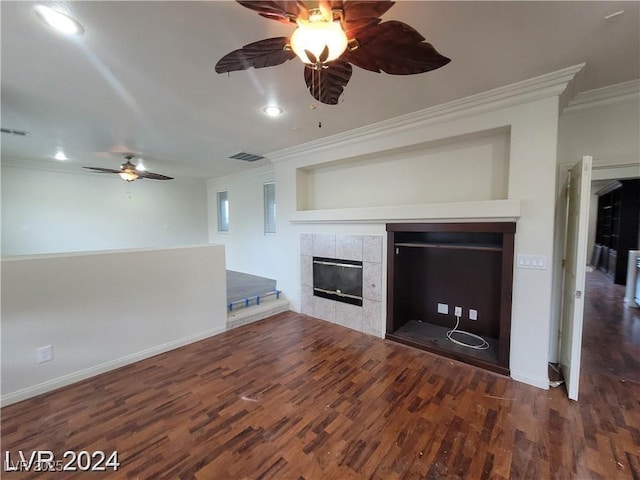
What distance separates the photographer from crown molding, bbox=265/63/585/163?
217cm

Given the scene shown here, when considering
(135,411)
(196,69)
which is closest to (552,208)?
(196,69)

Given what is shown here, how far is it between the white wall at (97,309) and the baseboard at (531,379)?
11.5 feet

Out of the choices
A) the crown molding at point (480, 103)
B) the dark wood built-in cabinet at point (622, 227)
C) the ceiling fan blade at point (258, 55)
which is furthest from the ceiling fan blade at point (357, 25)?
the dark wood built-in cabinet at point (622, 227)

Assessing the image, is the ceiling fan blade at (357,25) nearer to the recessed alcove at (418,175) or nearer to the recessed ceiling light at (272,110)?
the recessed ceiling light at (272,110)

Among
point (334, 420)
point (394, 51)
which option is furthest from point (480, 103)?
point (334, 420)

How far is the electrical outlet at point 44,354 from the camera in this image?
2363 millimetres

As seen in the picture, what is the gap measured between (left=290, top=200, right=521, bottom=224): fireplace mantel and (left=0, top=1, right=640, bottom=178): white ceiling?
1045 millimetres

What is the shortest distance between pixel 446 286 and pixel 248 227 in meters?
4.84

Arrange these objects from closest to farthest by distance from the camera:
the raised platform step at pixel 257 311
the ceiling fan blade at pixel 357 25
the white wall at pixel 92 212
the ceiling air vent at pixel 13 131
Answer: the ceiling fan blade at pixel 357 25 → the ceiling air vent at pixel 13 131 → the raised platform step at pixel 257 311 → the white wall at pixel 92 212

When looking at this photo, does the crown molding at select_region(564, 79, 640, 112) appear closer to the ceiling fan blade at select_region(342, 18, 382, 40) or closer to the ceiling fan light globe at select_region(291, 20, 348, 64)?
the ceiling fan blade at select_region(342, 18, 382, 40)

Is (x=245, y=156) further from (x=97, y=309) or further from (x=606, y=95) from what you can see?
(x=606, y=95)

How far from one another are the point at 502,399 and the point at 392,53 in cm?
275

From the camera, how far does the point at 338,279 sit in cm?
398

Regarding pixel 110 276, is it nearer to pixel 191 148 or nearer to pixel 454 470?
pixel 191 148
